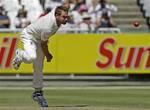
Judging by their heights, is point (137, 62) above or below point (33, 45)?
below

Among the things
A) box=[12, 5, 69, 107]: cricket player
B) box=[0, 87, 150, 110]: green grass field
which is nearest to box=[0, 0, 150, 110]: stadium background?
box=[0, 87, 150, 110]: green grass field

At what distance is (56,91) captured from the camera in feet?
58.6

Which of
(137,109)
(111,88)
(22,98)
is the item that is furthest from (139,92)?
(137,109)

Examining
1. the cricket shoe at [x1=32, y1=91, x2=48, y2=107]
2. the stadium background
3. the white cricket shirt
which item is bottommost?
the stadium background

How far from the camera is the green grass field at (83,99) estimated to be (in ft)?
41.5

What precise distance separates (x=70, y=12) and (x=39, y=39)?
1229cm

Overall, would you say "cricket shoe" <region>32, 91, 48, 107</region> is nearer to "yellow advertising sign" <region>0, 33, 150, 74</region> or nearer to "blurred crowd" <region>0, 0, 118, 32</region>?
"yellow advertising sign" <region>0, 33, 150, 74</region>

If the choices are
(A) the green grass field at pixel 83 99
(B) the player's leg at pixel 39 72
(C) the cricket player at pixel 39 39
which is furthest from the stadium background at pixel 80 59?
(C) the cricket player at pixel 39 39

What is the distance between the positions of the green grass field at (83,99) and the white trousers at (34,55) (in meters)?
0.57

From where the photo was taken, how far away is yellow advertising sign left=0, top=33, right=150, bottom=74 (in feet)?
68.5

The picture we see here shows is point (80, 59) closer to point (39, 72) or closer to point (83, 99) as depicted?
point (83, 99)

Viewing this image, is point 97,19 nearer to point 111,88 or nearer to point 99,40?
point 99,40

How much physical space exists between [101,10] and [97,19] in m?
1.03

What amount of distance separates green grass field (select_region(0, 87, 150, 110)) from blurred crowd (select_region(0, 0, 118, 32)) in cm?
459
